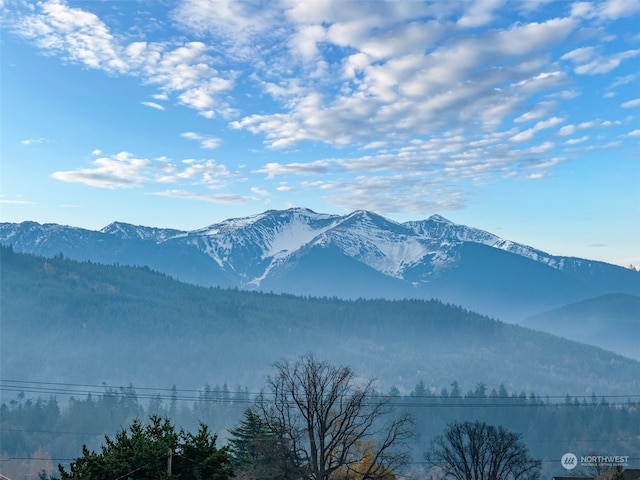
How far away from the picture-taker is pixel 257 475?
170ft

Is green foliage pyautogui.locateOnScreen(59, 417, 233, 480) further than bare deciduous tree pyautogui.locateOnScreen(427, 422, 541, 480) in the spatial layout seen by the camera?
No

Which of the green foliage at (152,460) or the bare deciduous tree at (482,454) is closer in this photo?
the green foliage at (152,460)

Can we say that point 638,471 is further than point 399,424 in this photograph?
Yes

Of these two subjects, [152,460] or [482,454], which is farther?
[482,454]

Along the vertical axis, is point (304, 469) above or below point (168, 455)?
below

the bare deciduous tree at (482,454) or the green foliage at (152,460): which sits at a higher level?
the green foliage at (152,460)

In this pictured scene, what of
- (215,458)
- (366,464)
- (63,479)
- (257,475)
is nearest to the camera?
(63,479)

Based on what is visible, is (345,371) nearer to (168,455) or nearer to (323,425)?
(323,425)

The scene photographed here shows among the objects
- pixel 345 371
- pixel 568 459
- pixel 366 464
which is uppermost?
pixel 345 371

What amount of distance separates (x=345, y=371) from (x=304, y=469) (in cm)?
820

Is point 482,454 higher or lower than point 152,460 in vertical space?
lower

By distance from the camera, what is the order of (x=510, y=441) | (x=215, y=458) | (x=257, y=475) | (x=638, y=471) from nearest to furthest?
1. (x=215, y=458)
2. (x=257, y=475)
3. (x=510, y=441)
4. (x=638, y=471)

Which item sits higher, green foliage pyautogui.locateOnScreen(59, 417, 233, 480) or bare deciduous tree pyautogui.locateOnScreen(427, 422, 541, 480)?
green foliage pyautogui.locateOnScreen(59, 417, 233, 480)

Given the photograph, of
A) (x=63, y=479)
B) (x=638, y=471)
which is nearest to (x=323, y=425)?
(x=63, y=479)
